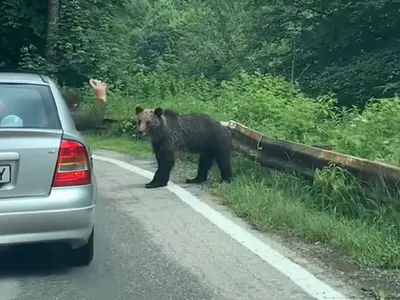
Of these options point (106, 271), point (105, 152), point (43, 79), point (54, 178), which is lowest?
point (105, 152)

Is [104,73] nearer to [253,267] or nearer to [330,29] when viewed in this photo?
[330,29]

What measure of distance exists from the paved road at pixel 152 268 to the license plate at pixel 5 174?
82cm

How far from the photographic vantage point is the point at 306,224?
28.4 ft

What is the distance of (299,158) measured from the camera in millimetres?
10461

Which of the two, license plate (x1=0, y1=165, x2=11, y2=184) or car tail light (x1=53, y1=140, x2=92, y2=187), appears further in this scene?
car tail light (x1=53, y1=140, x2=92, y2=187)

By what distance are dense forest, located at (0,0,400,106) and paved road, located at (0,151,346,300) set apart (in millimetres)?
15575

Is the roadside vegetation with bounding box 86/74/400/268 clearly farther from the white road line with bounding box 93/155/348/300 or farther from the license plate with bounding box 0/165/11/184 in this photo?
the license plate with bounding box 0/165/11/184

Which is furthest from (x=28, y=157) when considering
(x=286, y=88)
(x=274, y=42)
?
(x=274, y=42)

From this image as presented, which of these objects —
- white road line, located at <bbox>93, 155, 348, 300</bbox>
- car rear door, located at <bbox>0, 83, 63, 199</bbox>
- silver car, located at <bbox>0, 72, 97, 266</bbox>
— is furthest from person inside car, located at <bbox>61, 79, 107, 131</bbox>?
car rear door, located at <bbox>0, 83, 63, 199</bbox>

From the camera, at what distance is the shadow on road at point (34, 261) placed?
7.24m

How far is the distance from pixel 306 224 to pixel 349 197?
0.76m

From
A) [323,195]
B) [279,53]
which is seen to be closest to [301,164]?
[323,195]

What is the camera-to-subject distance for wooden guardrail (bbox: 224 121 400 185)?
8.45 metres

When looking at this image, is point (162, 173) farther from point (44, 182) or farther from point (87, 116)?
point (44, 182)
